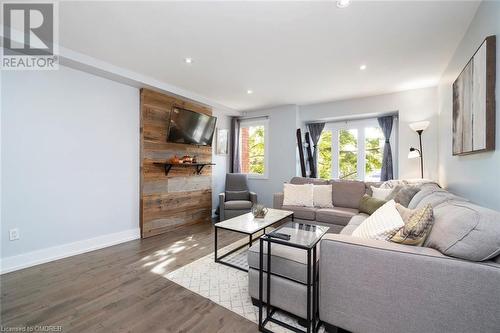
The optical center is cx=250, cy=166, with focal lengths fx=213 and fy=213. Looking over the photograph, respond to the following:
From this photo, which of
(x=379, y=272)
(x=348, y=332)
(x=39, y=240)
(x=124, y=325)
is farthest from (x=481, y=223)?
(x=39, y=240)

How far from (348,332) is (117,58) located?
11.8 ft

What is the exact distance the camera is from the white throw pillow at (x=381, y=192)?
3168mm

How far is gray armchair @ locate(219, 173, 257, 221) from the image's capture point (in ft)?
13.7

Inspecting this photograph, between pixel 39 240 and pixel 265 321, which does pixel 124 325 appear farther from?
pixel 39 240

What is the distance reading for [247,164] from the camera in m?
5.34

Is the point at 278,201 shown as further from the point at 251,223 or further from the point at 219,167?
the point at 219,167

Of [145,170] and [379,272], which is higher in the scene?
[145,170]

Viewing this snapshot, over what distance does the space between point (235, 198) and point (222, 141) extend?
4.64 feet

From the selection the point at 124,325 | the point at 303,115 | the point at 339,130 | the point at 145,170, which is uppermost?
the point at 303,115

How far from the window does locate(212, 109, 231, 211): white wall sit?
15.7 inches

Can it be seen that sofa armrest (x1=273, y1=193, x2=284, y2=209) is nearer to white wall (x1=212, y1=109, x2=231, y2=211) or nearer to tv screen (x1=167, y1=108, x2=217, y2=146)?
white wall (x1=212, y1=109, x2=231, y2=211)

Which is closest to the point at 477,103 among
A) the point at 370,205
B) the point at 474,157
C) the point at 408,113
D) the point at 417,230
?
the point at 474,157

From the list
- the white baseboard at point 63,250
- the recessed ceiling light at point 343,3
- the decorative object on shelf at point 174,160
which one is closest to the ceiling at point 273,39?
the recessed ceiling light at point 343,3

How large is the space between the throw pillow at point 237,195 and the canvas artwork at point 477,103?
340cm
